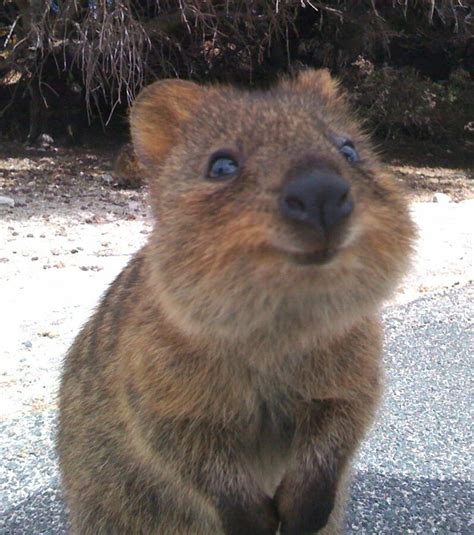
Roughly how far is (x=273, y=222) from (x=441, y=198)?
892cm

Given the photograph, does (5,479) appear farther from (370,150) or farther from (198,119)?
(370,150)

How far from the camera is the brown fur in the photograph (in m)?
1.64

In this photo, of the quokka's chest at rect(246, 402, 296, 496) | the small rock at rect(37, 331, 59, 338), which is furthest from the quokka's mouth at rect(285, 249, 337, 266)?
the small rock at rect(37, 331, 59, 338)

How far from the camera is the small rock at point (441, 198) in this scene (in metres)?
9.87

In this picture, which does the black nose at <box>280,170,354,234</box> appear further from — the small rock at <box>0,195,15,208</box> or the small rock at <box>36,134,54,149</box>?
the small rock at <box>36,134,54,149</box>

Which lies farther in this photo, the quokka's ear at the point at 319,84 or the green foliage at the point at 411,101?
the green foliage at the point at 411,101

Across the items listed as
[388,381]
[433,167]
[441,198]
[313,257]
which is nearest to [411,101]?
[433,167]

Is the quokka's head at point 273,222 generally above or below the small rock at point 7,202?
above

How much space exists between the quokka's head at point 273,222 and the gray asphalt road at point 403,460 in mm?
1538

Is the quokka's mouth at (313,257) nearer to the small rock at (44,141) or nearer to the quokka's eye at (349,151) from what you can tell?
the quokka's eye at (349,151)

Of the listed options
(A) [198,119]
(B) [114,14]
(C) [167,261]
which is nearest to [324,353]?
(C) [167,261]

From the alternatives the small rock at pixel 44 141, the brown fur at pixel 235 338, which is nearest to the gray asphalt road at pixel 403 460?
the brown fur at pixel 235 338

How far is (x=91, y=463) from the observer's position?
2.53 m

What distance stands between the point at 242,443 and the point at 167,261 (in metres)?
0.58
